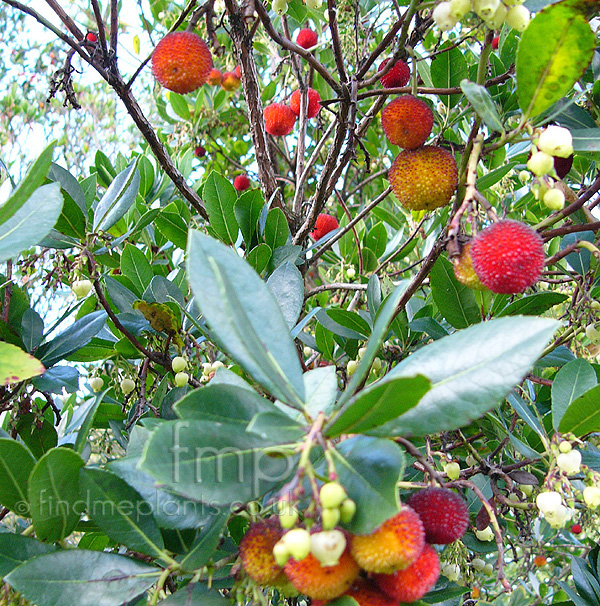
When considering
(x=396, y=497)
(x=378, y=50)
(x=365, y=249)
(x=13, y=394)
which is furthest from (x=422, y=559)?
(x=365, y=249)

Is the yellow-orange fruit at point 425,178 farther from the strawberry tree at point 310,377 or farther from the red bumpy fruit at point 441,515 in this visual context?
the red bumpy fruit at point 441,515

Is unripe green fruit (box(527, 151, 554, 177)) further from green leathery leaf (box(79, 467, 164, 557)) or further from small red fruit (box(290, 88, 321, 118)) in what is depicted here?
small red fruit (box(290, 88, 321, 118))

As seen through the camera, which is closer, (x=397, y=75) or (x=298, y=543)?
(x=298, y=543)

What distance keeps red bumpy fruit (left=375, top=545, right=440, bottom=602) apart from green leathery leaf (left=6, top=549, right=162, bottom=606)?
31 cm

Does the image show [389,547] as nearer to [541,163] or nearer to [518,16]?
[541,163]

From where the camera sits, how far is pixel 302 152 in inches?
71.3

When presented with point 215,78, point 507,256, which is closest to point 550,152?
point 507,256

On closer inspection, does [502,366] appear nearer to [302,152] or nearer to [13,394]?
[13,394]

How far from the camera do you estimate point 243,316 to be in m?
0.56

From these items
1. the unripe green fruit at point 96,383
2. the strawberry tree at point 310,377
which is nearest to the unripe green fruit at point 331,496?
the strawberry tree at point 310,377

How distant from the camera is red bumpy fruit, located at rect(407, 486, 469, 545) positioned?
683mm

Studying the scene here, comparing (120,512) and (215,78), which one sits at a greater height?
(215,78)

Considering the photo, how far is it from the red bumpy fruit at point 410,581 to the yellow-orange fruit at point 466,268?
390mm

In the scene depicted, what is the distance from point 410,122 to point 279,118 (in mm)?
1041
